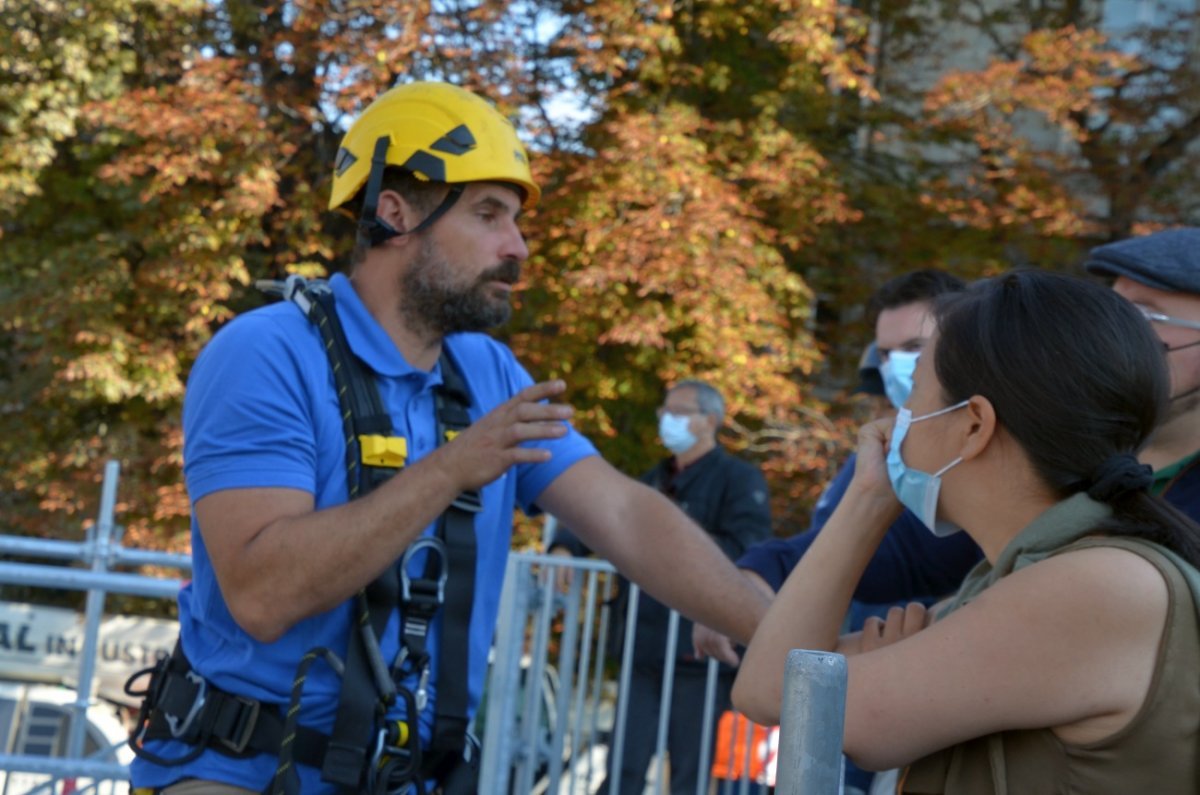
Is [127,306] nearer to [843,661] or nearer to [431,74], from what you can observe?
[431,74]

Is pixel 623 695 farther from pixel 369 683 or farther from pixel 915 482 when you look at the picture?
pixel 915 482

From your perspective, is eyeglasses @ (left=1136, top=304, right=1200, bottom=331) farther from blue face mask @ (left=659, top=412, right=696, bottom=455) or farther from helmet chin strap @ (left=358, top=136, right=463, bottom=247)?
blue face mask @ (left=659, top=412, right=696, bottom=455)

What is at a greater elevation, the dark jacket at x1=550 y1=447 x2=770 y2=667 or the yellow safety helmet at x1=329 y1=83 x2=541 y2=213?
the yellow safety helmet at x1=329 y1=83 x2=541 y2=213

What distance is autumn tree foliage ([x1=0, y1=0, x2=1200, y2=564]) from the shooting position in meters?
11.3

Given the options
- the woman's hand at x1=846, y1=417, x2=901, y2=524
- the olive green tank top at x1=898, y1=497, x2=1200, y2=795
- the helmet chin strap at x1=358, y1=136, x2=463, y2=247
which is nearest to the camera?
the olive green tank top at x1=898, y1=497, x2=1200, y2=795

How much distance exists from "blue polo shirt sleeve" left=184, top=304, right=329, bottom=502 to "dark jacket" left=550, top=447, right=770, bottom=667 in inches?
180

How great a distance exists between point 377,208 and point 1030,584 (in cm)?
159

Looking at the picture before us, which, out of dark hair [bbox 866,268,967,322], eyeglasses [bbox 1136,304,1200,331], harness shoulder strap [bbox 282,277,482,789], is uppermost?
dark hair [bbox 866,268,967,322]

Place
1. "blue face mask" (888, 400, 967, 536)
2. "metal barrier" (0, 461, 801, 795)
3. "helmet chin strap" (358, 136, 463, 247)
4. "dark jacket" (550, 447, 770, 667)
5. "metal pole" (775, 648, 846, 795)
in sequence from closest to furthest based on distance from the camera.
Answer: "metal pole" (775, 648, 846, 795), "blue face mask" (888, 400, 967, 536), "helmet chin strap" (358, 136, 463, 247), "metal barrier" (0, 461, 801, 795), "dark jacket" (550, 447, 770, 667)

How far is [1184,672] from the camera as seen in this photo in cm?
190

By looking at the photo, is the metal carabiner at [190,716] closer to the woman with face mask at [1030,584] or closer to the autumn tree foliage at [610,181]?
the woman with face mask at [1030,584]

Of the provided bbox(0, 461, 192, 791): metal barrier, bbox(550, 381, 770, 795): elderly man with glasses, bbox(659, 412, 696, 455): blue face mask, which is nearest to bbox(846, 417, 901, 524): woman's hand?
bbox(0, 461, 192, 791): metal barrier

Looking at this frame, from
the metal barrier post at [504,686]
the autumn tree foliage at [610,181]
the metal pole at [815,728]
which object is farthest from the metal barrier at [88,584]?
the autumn tree foliage at [610,181]

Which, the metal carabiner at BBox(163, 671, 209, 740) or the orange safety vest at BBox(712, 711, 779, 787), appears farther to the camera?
the orange safety vest at BBox(712, 711, 779, 787)
